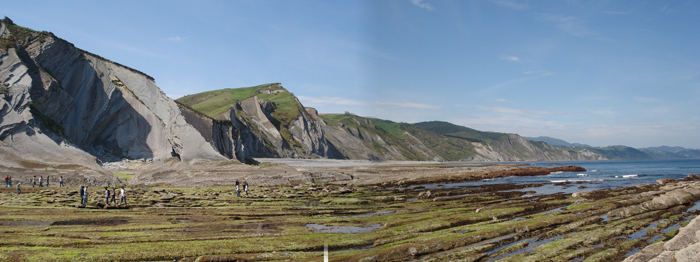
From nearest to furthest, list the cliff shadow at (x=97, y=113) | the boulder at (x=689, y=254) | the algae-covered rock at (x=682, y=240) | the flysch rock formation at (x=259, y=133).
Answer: the boulder at (x=689, y=254) → the algae-covered rock at (x=682, y=240) → the cliff shadow at (x=97, y=113) → the flysch rock formation at (x=259, y=133)

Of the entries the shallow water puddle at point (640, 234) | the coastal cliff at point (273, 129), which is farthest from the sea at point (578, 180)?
the coastal cliff at point (273, 129)

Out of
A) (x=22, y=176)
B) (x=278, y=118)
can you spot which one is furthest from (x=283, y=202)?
(x=278, y=118)

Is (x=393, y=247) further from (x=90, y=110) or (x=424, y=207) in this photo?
(x=90, y=110)

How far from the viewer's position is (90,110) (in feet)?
184

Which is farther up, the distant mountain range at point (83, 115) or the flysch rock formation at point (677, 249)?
the distant mountain range at point (83, 115)

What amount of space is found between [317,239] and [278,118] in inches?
4328

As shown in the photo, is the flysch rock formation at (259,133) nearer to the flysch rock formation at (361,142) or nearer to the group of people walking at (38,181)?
the flysch rock formation at (361,142)

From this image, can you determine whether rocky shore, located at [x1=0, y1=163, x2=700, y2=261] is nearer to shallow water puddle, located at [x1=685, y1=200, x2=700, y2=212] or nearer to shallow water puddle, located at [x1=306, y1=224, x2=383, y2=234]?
shallow water puddle, located at [x1=306, y1=224, x2=383, y2=234]

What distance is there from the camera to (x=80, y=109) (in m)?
54.8

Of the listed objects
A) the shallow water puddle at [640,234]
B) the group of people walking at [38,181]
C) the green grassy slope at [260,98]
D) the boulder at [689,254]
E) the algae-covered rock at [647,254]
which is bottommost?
the shallow water puddle at [640,234]

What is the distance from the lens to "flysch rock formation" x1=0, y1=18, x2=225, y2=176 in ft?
130

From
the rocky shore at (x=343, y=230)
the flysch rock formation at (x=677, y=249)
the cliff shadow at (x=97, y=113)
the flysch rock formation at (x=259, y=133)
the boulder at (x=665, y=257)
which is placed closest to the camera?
the flysch rock formation at (x=677, y=249)

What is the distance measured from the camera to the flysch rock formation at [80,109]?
1559 inches

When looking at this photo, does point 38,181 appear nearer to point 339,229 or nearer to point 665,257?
point 339,229
